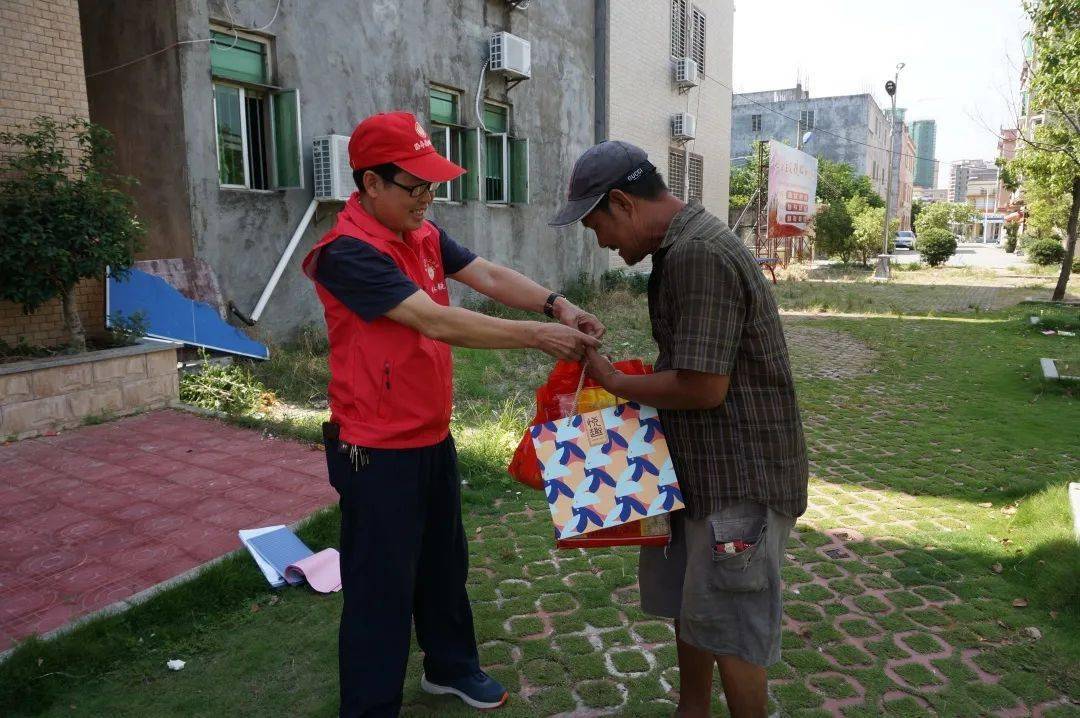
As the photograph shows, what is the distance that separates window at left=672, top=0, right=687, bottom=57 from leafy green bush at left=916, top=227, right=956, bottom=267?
18.0m

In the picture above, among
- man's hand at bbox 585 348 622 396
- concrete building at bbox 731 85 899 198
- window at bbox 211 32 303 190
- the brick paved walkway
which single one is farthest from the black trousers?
concrete building at bbox 731 85 899 198

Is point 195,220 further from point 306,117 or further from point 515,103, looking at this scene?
point 515,103

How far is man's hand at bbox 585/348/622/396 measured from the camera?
87.0 inches

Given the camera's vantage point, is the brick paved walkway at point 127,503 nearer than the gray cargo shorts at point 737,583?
No

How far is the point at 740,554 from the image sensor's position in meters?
2.09

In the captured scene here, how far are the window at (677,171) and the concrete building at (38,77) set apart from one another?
14317 mm

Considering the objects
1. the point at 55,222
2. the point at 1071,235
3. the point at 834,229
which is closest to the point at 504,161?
the point at 55,222

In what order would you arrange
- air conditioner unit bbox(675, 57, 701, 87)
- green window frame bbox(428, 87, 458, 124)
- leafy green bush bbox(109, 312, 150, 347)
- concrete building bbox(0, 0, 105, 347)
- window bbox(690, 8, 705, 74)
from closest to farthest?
concrete building bbox(0, 0, 105, 347) < leafy green bush bbox(109, 312, 150, 347) < green window frame bbox(428, 87, 458, 124) < air conditioner unit bbox(675, 57, 701, 87) < window bbox(690, 8, 705, 74)

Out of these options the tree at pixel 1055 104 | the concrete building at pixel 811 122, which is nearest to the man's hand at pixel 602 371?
the tree at pixel 1055 104

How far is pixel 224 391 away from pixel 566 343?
585 centimetres

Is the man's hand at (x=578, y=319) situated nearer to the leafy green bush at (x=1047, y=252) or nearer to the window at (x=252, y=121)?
the window at (x=252, y=121)

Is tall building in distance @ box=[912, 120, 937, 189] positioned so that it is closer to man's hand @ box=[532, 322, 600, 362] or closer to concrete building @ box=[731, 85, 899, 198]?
concrete building @ box=[731, 85, 899, 198]

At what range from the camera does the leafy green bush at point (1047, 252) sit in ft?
97.0

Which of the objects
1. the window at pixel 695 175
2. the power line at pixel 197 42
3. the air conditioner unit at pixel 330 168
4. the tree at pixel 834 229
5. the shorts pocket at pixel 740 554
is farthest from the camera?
the tree at pixel 834 229
